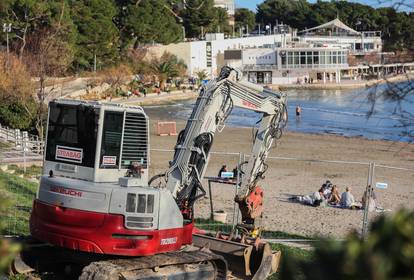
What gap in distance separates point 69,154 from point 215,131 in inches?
113

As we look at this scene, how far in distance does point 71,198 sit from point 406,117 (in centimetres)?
575

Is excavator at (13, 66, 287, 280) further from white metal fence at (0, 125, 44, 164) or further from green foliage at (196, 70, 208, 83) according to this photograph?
green foliage at (196, 70, 208, 83)

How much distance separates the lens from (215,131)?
1262cm

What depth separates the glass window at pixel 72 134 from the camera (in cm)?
1057

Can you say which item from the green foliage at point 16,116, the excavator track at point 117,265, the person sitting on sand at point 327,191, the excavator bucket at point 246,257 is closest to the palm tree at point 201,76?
the green foliage at point 16,116

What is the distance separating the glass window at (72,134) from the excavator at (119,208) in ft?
0.05

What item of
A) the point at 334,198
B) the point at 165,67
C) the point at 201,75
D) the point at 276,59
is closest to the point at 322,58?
the point at 276,59

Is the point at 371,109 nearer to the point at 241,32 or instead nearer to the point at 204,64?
the point at 204,64

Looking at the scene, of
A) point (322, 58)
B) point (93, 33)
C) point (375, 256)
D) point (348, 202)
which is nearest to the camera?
point (375, 256)

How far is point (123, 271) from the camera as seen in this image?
32.9 feet

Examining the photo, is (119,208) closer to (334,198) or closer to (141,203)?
(141,203)

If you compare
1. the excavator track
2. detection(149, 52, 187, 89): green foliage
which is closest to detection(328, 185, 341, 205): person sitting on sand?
the excavator track

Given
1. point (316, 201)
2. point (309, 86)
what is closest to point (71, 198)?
point (316, 201)

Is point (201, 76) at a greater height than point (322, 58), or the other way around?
point (322, 58)
